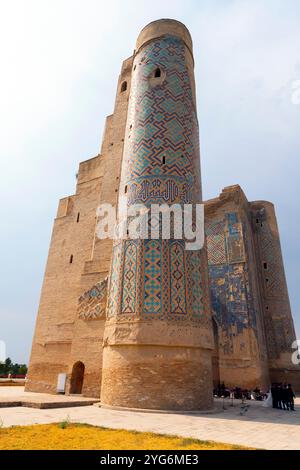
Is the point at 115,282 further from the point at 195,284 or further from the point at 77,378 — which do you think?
the point at 77,378

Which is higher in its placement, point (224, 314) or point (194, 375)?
point (224, 314)

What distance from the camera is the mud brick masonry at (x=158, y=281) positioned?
23.1ft

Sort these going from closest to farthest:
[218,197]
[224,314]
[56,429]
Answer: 1. [56,429]
2. [224,314]
3. [218,197]

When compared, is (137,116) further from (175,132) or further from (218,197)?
(218,197)

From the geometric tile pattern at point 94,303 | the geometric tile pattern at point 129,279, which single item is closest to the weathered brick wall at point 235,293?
the geometric tile pattern at point 94,303

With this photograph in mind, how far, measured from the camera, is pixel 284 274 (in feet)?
56.0

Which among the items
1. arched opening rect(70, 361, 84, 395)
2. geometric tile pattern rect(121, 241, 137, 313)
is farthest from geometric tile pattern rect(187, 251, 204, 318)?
arched opening rect(70, 361, 84, 395)

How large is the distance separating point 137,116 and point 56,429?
8449 mm

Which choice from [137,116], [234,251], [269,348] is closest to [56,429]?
[137,116]

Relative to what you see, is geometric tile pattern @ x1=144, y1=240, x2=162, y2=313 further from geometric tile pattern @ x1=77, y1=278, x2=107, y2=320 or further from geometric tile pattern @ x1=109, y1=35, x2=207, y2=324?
geometric tile pattern @ x1=77, y1=278, x2=107, y2=320

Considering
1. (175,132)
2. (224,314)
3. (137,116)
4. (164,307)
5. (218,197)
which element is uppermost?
(218,197)

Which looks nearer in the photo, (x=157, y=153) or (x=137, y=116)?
(x=157, y=153)

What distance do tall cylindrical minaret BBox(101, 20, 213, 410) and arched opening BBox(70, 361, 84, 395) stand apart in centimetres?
313
